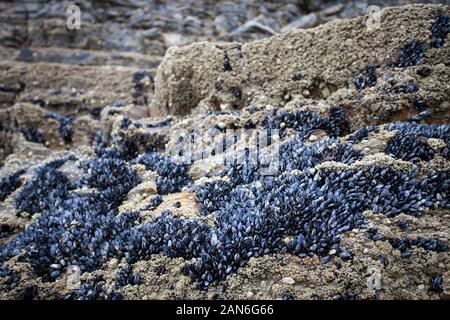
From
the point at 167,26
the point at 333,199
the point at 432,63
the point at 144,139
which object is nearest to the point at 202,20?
the point at 167,26

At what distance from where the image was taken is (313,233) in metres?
3.89

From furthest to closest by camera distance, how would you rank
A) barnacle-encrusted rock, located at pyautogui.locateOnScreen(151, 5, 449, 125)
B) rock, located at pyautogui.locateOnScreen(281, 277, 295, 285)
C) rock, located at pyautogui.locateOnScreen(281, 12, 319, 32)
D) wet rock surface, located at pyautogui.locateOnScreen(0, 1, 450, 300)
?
rock, located at pyautogui.locateOnScreen(281, 12, 319, 32), barnacle-encrusted rock, located at pyautogui.locateOnScreen(151, 5, 449, 125), wet rock surface, located at pyautogui.locateOnScreen(0, 1, 450, 300), rock, located at pyautogui.locateOnScreen(281, 277, 295, 285)

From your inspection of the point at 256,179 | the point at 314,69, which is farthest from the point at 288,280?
the point at 314,69

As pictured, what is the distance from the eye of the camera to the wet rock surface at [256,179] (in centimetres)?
374

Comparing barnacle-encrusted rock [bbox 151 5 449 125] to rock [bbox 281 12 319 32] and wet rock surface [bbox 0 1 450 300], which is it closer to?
wet rock surface [bbox 0 1 450 300]

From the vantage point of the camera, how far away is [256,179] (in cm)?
487

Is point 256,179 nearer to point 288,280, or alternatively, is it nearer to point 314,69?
point 288,280

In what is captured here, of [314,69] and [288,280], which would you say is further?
[314,69]

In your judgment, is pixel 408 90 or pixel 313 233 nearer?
pixel 313 233

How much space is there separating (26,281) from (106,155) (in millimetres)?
2878

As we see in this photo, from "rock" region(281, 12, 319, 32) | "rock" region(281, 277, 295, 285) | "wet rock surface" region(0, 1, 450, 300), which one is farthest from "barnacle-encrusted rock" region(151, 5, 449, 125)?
"rock" region(281, 12, 319, 32)

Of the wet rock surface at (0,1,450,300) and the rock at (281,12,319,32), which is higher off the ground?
the rock at (281,12,319,32)

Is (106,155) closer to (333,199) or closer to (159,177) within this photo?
(159,177)

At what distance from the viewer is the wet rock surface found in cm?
374
